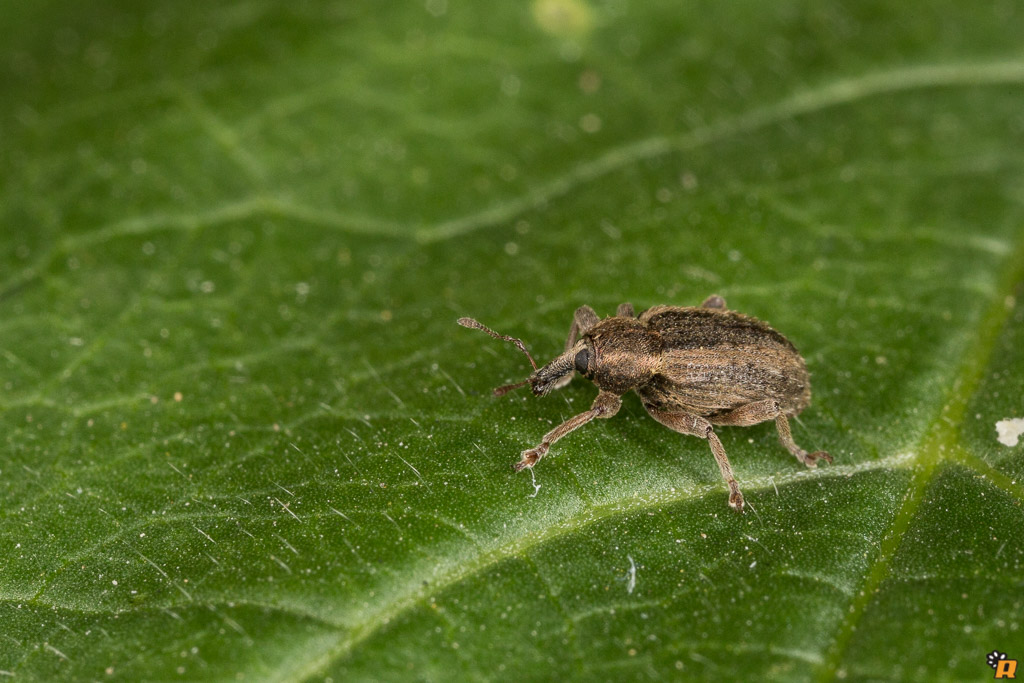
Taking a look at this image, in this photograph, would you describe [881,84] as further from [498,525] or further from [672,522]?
[498,525]

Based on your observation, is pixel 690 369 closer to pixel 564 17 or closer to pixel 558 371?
pixel 558 371

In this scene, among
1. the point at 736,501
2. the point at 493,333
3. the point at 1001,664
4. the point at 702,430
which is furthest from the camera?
the point at 493,333

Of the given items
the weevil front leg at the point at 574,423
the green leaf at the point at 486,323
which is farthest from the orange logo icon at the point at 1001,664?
the weevil front leg at the point at 574,423

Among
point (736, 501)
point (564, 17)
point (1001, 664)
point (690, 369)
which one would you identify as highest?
point (564, 17)

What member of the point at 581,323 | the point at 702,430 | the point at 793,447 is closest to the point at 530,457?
the point at 702,430

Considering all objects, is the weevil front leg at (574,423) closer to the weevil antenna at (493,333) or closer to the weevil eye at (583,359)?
the weevil eye at (583,359)

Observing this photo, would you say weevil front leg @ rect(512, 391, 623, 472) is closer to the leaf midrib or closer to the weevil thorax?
the weevil thorax

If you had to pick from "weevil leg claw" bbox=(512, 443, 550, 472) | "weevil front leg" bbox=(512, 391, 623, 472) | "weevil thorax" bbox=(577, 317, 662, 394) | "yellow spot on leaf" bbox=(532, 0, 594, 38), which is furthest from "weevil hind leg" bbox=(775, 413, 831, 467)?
"yellow spot on leaf" bbox=(532, 0, 594, 38)
